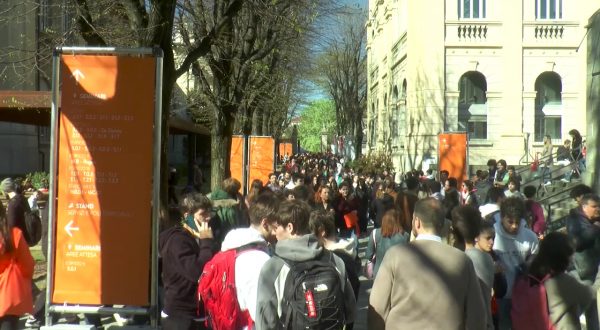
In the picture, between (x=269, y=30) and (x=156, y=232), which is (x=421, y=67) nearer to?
(x=269, y=30)

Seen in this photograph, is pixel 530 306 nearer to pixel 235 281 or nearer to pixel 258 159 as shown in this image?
pixel 235 281

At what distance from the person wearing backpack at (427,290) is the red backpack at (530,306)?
1063mm

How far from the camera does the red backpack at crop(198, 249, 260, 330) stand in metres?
5.77

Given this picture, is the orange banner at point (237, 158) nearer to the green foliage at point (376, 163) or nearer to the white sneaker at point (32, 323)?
the green foliage at point (376, 163)

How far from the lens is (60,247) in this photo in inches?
288

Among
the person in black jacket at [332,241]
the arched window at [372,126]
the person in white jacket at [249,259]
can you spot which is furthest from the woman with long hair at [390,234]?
the arched window at [372,126]

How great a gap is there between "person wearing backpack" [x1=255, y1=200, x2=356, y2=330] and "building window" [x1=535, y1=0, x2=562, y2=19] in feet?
106

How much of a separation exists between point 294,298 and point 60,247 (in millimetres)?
3000

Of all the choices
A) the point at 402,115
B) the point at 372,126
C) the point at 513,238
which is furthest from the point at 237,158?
the point at 372,126

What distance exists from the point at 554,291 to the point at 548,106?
31.2 meters

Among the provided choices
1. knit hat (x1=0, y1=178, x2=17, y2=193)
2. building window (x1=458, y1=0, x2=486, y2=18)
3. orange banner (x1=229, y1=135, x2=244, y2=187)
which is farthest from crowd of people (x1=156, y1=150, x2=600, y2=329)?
building window (x1=458, y1=0, x2=486, y2=18)

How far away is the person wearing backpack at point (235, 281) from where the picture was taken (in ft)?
18.8

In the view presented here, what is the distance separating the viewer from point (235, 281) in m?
5.76

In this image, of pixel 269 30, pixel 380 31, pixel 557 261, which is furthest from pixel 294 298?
pixel 380 31
